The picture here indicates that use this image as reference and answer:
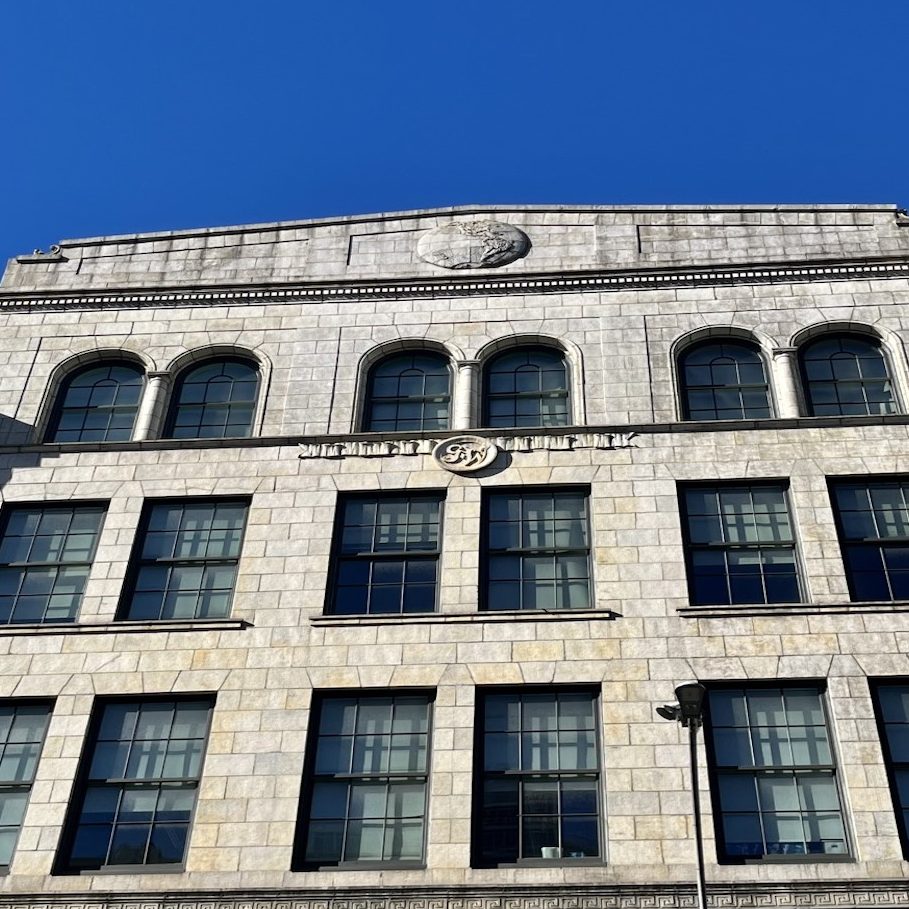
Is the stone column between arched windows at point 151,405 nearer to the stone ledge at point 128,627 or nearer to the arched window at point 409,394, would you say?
the arched window at point 409,394

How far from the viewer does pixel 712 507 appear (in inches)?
886

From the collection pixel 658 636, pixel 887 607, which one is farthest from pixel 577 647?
pixel 887 607

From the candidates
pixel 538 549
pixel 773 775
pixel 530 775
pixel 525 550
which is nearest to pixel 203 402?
pixel 525 550

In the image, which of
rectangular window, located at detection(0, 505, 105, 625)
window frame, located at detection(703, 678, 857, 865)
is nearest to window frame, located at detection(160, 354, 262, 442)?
rectangular window, located at detection(0, 505, 105, 625)

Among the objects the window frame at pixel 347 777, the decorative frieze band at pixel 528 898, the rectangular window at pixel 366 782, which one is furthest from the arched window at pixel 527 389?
the decorative frieze band at pixel 528 898

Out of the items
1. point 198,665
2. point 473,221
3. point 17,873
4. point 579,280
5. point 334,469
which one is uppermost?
point 473,221

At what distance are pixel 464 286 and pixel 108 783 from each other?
12384 millimetres

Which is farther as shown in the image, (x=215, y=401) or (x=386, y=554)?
(x=215, y=401)

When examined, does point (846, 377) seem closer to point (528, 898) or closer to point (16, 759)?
point (528, 898)

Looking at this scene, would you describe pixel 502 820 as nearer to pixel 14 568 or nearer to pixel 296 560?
pixel 296 560

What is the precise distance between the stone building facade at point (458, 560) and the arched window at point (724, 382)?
80 millimetres

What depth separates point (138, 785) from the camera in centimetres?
1964

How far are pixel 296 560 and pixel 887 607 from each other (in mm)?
9758

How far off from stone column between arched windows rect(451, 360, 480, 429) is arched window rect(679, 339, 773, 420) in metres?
4.00
